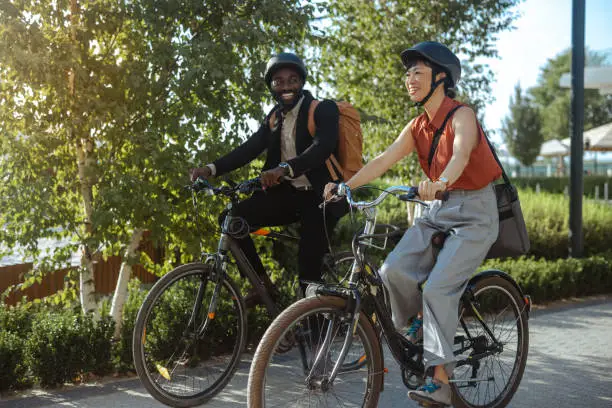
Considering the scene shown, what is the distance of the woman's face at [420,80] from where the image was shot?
3604 millimetres

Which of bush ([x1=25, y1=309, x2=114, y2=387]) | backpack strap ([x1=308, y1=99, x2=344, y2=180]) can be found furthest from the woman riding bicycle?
bush ([x1=25, y1=309, x2=114, y2=387])

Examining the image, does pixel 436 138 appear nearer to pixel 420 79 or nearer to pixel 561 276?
pixel 420 79

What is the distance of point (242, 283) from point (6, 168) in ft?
6.28

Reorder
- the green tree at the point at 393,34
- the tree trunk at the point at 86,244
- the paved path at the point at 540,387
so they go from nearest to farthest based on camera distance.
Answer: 1. the paved path at the point at 540,387
2. the tree trunk at the point at 86,244
3. the green tree at the point at 393,34

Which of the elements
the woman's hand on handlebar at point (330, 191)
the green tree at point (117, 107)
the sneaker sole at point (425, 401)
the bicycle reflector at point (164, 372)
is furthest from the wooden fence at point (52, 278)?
the sneaker sole at point (425, 401)

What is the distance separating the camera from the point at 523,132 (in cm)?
5859

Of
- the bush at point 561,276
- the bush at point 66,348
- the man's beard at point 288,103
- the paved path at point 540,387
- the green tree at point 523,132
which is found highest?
the green tree at point 523,132

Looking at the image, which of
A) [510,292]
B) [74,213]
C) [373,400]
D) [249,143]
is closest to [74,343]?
[74,213]

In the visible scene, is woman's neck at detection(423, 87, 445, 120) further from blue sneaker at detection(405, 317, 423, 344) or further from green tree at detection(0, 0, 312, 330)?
green tree at detection(0, 0, 312, 330)

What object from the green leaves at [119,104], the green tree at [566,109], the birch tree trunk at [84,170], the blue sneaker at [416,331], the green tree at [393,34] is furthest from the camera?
the green tree at [566,109]

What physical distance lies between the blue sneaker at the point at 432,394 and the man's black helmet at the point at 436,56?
155cm

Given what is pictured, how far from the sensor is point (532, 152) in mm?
58344

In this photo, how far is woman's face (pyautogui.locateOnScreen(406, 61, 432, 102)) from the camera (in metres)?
A: 3.60

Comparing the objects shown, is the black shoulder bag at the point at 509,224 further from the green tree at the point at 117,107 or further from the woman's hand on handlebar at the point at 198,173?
the green tree at the point at 117,107
